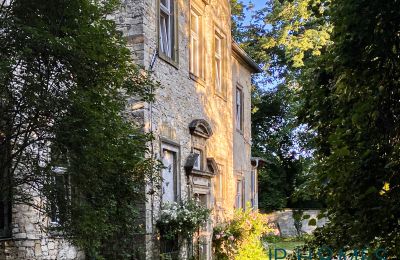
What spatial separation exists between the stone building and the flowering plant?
229 mm

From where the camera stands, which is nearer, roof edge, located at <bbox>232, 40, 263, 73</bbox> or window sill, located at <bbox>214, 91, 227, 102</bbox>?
window sill, located at <bbox>214, 91, 227, 102</bbox>

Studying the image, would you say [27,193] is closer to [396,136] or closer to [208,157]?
[396,136]

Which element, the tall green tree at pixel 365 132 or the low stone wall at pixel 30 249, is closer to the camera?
the tall green tree at pixel 365 132

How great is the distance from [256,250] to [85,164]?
9302mm

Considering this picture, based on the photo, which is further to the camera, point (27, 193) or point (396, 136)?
point (27, 193)

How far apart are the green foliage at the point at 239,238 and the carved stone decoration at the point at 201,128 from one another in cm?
248

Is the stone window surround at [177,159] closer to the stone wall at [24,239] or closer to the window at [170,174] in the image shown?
the window at [170,174]

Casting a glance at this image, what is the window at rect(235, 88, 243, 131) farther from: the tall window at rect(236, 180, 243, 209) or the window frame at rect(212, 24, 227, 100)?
the window frame at rect(212, 24, 227, 100)

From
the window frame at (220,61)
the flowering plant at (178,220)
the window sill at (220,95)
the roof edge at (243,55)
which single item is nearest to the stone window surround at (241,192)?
the window sill at (220,95)

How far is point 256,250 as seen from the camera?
13328 millimetres

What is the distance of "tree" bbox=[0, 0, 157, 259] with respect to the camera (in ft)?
14.9

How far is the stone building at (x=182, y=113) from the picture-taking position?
801cm

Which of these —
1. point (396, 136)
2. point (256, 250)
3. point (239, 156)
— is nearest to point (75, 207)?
point (396, 136)

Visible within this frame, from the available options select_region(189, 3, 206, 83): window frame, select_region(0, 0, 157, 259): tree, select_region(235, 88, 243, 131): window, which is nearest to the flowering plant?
select_region(189, 3, 206, 83): window frame
